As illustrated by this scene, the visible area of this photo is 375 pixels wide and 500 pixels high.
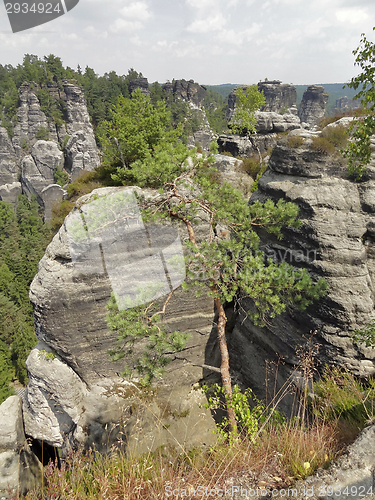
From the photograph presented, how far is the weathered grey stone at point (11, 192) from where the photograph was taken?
5472 centimetres

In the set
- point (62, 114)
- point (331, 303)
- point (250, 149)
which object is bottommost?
point (331, 303)

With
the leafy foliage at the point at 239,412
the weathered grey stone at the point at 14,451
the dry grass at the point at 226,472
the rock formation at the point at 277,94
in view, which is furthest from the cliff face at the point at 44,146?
the rock formation at the point at 277,94

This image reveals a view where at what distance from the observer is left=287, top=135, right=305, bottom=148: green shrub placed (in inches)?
362

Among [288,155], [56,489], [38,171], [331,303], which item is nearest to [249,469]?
[56,489]

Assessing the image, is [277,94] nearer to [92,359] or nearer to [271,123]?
[271,123]

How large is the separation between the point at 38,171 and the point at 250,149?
45059 mm

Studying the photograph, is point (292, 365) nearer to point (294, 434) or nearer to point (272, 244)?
point (272, 244)

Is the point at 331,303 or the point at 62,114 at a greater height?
the point at 62,114

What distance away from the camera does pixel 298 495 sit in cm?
302

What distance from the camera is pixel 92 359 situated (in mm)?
10734

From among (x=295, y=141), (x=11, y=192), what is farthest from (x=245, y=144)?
(x=11, y=192)

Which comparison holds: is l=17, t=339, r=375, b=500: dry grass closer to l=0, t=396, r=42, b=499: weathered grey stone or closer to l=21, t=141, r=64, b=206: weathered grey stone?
l=0, t=396, r=42, b=499: weathered grey stone

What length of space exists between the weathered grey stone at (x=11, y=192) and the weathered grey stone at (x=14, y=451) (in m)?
54.5

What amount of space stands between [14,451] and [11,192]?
57.0 m
